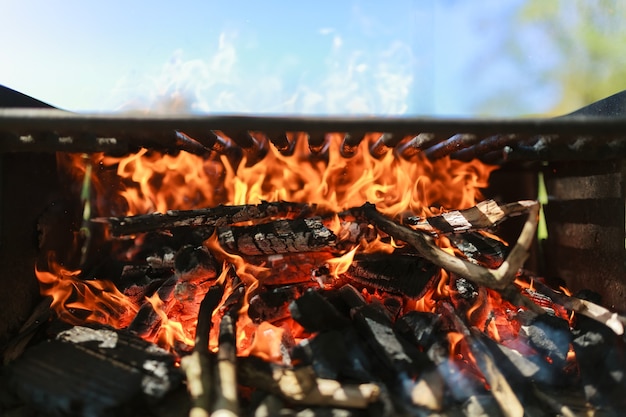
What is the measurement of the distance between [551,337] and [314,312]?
0.97 meters

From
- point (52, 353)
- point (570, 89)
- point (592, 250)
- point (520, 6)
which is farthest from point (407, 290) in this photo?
point (520, 6)

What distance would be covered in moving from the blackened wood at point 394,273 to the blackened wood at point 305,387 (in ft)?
2.06

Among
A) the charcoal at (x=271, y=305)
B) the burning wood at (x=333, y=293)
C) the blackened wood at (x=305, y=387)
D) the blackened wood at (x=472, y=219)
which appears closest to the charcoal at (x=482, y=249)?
the burning wood at (x=333, y=293)

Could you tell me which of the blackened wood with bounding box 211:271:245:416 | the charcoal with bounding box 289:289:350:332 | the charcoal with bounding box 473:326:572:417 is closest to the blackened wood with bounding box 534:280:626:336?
the charcoal with bounding box 473:326:572:417

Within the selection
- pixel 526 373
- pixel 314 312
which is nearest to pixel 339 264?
pixel 314 312

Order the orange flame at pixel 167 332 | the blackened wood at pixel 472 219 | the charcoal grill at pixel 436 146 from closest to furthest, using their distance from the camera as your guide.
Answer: the charcoal grill at pixel 436 146 → the orange flame at pixel 167 332 → the blackened wood at pixel 472 219

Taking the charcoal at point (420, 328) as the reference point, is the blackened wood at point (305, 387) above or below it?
below

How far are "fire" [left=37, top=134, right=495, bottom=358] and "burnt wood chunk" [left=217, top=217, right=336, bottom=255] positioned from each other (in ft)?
0.26

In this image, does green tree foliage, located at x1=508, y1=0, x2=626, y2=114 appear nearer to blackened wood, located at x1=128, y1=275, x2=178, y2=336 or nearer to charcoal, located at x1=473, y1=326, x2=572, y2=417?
charcoal, located at x1=473, y1=326, x2=572, y2=417

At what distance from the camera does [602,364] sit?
1.58 metres

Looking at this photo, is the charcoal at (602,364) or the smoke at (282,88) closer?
the charcoal at (602,364)

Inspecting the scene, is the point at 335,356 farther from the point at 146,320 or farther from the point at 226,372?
the point at 146,320

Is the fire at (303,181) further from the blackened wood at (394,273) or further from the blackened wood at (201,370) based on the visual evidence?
the blackened wood at (201,370)

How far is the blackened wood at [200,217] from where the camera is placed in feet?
6.41
